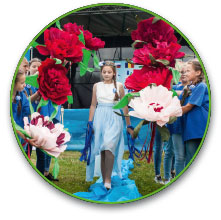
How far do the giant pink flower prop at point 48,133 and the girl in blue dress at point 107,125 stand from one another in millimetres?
137

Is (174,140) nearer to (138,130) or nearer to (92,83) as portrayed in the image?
(138,130)

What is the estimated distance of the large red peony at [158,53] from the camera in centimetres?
134

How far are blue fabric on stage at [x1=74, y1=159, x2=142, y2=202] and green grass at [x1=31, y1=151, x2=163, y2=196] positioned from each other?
0.02 meters

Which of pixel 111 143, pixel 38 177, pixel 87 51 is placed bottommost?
pixel 38 177

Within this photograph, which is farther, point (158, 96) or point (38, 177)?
point (38, 177)

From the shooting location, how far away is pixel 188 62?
1344 mm

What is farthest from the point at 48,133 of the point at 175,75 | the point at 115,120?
the point at 175,75

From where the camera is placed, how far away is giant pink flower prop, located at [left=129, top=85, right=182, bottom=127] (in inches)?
51.8

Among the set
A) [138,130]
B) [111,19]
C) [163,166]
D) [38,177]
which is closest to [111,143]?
[138,130]

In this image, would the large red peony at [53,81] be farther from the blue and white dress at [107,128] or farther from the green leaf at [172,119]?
the green leaf at [172,119]

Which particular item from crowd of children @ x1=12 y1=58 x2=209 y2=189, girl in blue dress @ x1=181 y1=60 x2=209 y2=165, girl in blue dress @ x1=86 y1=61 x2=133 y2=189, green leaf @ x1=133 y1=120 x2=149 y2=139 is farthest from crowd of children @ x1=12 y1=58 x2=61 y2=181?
girl in blue dress @ x1=181 y1=60 x2=209 y2=165

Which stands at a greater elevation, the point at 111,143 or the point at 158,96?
the point at 158,96

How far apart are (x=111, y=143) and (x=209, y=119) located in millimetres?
420

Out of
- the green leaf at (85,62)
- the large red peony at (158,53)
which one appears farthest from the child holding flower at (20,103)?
the large red peony at (158,53)
